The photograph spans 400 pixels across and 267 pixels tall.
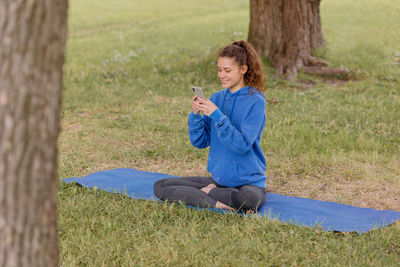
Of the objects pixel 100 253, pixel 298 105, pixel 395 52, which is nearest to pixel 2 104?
pixel 100 253

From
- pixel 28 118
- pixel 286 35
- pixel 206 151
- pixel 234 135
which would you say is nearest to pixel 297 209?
pixel 234 135

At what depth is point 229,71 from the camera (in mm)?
4281

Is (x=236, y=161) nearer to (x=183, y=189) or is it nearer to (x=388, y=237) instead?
(x=183, y=189)

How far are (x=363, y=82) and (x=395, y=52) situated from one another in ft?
10.3

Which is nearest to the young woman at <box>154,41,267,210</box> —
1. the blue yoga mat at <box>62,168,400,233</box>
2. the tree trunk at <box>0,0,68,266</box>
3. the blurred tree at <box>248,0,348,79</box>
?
the blue yoga mat at <box>62,168,400,233</box>

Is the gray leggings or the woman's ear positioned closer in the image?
the gray leggings

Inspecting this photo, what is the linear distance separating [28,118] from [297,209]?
2.96m

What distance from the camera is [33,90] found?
72.9 inches

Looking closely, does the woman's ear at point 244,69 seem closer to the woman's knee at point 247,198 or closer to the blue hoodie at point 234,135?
the blue hoodie at point 234,135

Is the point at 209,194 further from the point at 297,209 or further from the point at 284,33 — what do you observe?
the point at 284,33

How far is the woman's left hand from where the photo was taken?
13.5ft

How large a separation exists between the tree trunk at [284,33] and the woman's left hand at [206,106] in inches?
228

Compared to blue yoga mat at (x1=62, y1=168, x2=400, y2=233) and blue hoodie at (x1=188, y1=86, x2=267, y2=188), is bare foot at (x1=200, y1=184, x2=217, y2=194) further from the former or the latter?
blue yoga mat at (x1=62, y1=168, x2=400, y2=233)

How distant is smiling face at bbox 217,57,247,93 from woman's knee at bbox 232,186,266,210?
892 millimetres
